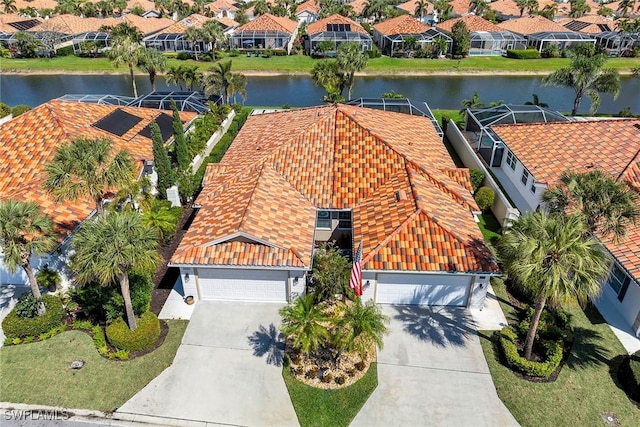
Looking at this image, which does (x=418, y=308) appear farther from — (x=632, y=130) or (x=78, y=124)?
(x=78, y=124)

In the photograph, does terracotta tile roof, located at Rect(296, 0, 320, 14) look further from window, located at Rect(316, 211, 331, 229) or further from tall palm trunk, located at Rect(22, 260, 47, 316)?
tall palm trunk, located at Rect(22, 260, 47, 316)

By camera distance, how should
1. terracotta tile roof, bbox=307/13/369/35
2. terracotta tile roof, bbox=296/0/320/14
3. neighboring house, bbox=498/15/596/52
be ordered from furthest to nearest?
1. terracotta tile roof, bbox=296/0/320/14
2. terracotta tile roof, bbox=307/13/369/35
3. neighboring house, bbox=498/15/596/52

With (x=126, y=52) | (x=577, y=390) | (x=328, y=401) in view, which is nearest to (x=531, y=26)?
(x=126, y=52)

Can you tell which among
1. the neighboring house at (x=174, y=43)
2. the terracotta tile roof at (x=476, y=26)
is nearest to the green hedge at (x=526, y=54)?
the terracotta tile roof at (x=476, y=26)

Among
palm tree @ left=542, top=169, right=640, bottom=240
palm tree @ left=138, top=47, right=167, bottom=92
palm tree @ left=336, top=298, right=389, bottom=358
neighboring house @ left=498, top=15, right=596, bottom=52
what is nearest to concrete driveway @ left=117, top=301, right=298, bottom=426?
palm tree @ left=336, top=298, right=389, bottom=358

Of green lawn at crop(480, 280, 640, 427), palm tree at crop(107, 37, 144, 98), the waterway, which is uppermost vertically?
palm tree at crop(107, 37, 144, 98)

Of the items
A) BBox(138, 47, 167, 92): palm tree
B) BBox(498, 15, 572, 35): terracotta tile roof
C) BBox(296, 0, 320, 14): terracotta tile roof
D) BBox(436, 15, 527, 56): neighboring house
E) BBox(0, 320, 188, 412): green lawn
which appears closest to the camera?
BBox(0, 320, 188, 412): green lawn

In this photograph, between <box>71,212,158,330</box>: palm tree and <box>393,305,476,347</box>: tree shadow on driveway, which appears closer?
<box>71,212,158,330</box>: palm tree
